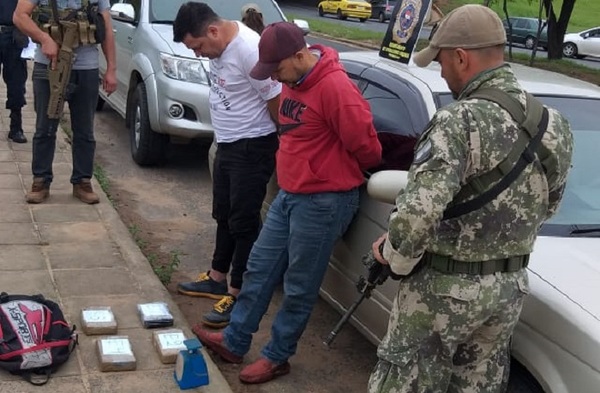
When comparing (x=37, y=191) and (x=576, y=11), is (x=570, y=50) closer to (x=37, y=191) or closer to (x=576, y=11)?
(x=576, y=11)

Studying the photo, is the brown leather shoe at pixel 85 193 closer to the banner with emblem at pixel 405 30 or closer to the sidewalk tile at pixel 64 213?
the sidewalk tile at pixel 64 213

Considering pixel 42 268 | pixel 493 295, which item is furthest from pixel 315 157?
pixel 42 268

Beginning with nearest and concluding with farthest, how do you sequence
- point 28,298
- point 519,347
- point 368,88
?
point 519,347
point 28,298
point 368,88

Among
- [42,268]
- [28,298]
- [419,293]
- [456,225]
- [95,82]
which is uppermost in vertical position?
[456,225]

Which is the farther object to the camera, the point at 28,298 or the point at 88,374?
the point at 28,298

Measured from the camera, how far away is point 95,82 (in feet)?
19.1

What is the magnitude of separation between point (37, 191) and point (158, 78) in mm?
1704

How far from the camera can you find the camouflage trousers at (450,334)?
268 cm

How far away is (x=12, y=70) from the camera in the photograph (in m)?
7.60

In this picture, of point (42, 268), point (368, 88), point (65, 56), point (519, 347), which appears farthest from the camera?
point (65, 56)

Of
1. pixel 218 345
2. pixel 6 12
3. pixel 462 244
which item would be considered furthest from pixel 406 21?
pixel 6 12

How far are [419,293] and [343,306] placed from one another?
149 cm

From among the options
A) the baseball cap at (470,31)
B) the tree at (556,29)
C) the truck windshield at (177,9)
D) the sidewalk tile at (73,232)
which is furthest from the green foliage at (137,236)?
the tree at (556,29)

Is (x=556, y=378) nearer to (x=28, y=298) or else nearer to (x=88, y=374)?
(x=88, y=374)
